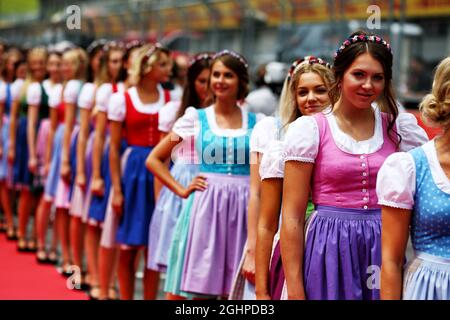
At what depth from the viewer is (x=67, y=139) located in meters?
7.01

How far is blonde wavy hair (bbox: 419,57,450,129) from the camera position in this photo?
8.89 feet

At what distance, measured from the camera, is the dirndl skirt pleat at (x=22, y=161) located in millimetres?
8500

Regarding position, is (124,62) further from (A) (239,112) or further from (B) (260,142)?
(B) (260,142)

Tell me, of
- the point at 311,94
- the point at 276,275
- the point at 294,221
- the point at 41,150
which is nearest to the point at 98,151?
the point at 41,150

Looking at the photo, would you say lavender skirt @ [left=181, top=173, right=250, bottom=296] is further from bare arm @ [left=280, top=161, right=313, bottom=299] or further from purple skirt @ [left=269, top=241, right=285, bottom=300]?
bare arm @ [left=280, top=161, right=313, bottom=299]

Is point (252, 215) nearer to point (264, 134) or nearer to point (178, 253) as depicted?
point (264, 134)

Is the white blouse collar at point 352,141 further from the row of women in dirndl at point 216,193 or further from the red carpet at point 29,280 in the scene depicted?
the red carpet at point 29,280

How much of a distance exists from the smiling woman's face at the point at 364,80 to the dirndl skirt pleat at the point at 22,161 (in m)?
5.84

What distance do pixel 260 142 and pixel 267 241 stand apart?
0.66 meters

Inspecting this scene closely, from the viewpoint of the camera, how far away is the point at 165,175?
15.5 ft

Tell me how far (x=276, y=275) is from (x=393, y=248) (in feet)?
2.26

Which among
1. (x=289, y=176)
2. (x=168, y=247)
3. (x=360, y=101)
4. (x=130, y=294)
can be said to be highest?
(x=360, y=101)

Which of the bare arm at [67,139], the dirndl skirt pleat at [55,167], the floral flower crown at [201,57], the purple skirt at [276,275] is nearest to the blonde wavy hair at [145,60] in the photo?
the floral flower crown at [201,57]
